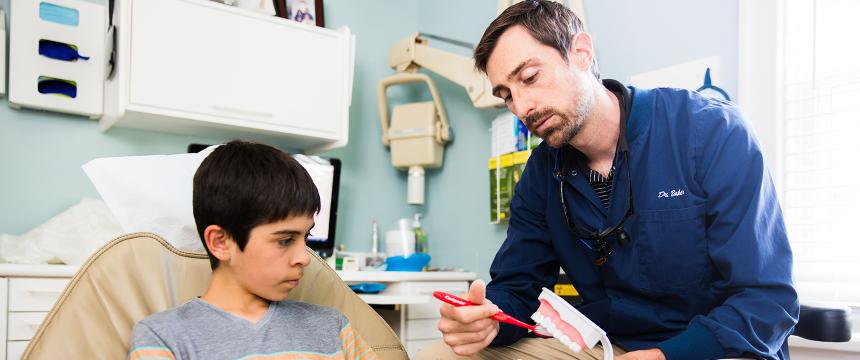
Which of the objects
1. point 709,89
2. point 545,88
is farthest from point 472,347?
point 709,89

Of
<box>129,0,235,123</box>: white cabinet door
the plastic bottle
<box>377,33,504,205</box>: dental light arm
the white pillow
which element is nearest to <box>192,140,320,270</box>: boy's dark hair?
the white pillow

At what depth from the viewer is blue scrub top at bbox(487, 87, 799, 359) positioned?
3.60 ft

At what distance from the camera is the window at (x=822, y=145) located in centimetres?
158

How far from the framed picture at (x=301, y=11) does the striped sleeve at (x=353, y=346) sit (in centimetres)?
167

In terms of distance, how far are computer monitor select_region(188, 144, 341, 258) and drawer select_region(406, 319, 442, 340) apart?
434mm

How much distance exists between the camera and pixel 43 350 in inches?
38.8

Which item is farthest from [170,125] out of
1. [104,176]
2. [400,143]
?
[104,176]

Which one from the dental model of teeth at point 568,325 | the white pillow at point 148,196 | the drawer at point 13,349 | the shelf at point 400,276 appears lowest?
the drawer at point 13,349

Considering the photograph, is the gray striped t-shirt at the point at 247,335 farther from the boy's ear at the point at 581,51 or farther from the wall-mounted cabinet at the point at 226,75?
the wall-mounted cabinet at the point at 226,75

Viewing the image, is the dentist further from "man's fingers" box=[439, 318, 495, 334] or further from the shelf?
the shelf

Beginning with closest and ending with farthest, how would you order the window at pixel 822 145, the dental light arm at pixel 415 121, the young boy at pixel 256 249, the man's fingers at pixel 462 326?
the young boy at pixel 256 249 < the man's fingers at pixel 462 326 < the window at pixel 822 145 < the dental light arm at pixel 415 121

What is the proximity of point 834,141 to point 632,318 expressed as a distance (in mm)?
740

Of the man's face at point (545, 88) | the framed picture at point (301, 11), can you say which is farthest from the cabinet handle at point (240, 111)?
the man's face at point (545, 88)

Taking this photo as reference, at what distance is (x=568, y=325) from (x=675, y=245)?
0.93ft
